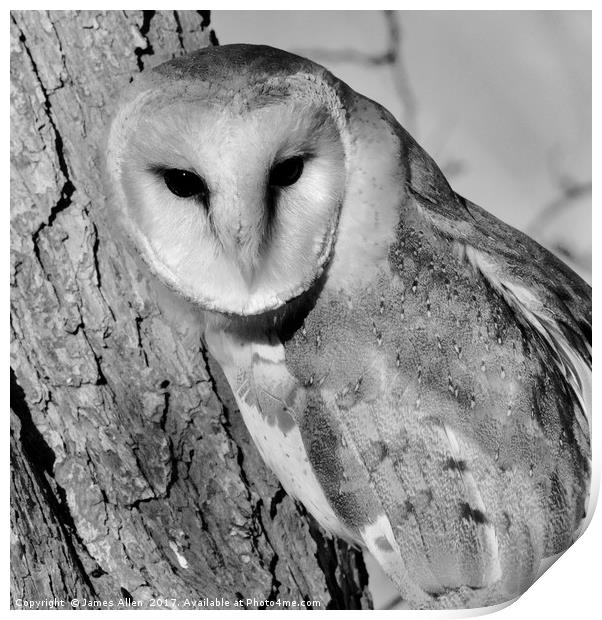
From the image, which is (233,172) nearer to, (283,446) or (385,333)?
(385,333)

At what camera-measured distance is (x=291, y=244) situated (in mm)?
1015

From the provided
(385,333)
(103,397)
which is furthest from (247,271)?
(103,397)

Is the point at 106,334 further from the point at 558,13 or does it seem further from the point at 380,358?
the point at 558,13

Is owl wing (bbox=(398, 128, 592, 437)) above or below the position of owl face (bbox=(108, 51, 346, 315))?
below

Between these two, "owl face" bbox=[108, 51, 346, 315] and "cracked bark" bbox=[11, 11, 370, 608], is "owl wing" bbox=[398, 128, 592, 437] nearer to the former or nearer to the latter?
"owl face" bbox=[108, 51, 346, 315]

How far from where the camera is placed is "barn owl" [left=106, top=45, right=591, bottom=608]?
99 centimetres

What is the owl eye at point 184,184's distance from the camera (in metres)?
0.96

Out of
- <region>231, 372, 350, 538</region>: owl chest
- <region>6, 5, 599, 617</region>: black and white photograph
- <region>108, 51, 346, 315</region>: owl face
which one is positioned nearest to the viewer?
<region>108, 51, 346, 315</region>: owl face

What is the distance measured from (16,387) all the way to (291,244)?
49 cm

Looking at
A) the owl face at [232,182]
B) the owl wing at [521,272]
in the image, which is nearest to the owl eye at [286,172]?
the owl face at [232,182]

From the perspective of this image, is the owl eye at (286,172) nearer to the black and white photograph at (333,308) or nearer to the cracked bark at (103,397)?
the black and white photograph at (333,308)

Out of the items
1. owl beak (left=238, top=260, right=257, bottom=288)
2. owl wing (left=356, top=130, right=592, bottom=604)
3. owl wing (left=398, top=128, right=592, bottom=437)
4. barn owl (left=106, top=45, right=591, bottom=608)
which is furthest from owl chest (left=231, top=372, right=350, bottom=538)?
A: owl wing (left=398, top=128, right=592, bottom=437)
